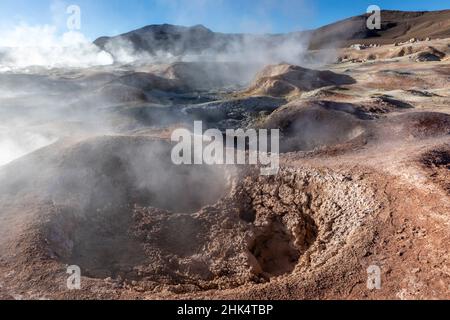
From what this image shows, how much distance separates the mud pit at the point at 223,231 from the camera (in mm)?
8969

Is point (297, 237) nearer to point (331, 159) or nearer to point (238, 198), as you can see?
point (238, 198)

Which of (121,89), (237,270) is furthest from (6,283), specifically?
(121,89)

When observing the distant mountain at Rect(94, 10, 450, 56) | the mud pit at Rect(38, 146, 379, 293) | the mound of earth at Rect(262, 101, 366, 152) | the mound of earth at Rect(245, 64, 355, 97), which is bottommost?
the mud pit at Rect(38, 146, 379, 293)

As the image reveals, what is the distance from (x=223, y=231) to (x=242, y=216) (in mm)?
932

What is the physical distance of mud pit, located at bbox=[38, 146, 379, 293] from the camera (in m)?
8.97

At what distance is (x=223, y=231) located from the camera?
10.7 metres

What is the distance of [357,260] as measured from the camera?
738cm

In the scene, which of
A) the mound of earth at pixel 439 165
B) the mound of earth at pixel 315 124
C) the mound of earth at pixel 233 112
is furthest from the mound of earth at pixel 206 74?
the mound of earth at pixel 439 165

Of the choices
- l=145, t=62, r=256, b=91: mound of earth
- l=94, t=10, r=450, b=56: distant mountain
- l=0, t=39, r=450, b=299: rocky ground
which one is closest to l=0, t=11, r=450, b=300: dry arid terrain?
l=0, t=39, r=450, b=299: rocky ground

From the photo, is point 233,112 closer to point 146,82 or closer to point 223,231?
point 146,82

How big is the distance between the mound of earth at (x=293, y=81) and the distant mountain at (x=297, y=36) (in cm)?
4207

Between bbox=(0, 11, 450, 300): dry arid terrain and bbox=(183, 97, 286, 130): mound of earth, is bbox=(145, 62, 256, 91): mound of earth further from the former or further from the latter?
bbox=(0, 11, 450, 300): dry arid terrain

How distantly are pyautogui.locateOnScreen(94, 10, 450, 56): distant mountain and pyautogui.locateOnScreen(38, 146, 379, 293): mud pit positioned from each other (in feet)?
211

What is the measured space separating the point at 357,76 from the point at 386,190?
2555 cm
